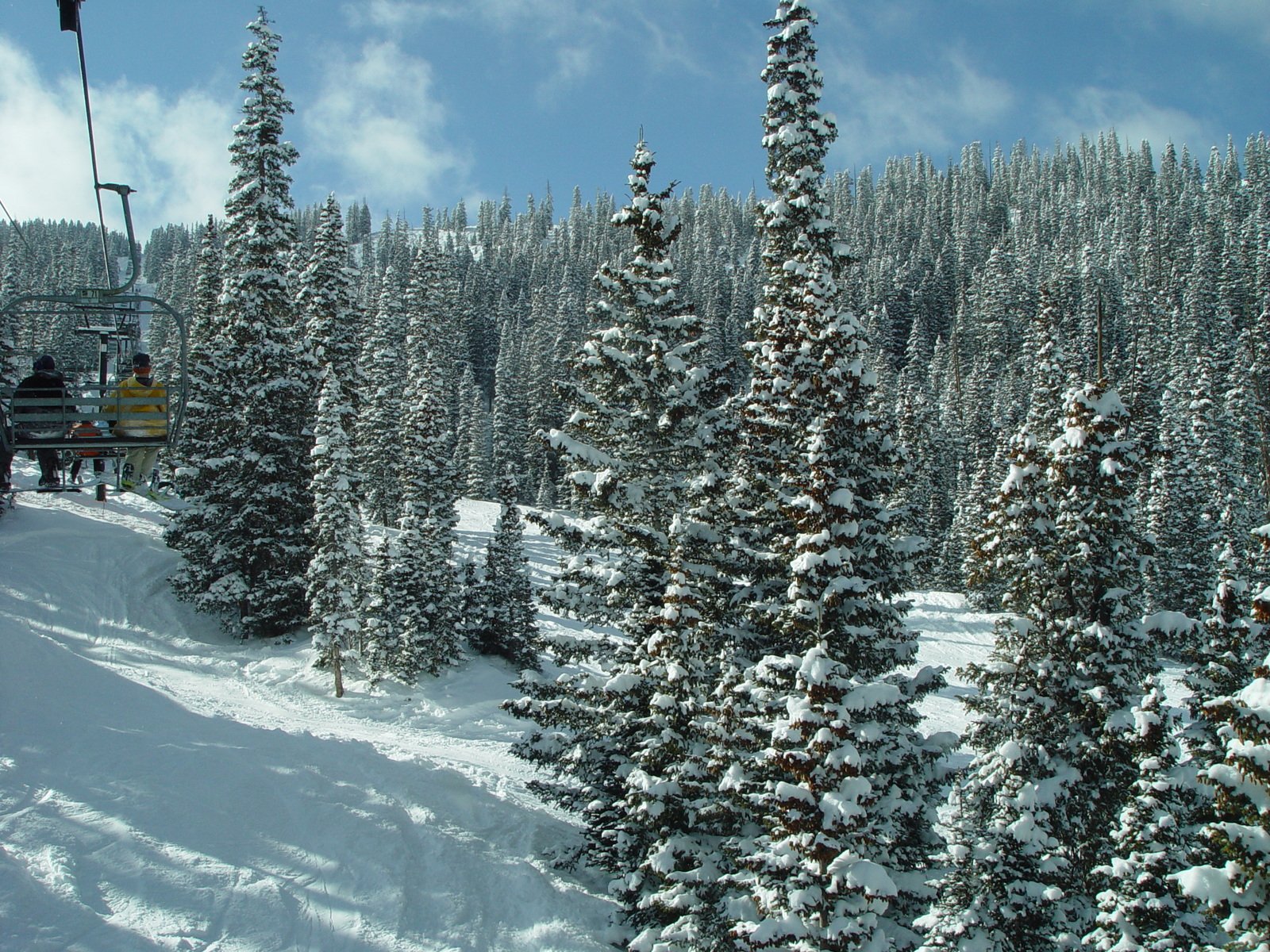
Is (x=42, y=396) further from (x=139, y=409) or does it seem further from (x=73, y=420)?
(x=139, y=409)

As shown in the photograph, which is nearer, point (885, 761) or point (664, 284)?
point (885, 761)

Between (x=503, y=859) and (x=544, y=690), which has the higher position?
(x=544, y=690)

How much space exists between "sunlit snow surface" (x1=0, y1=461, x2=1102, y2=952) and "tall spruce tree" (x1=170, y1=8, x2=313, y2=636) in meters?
5.79

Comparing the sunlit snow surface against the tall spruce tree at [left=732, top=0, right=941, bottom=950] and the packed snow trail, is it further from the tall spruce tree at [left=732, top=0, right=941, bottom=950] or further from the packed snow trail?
the tall spruce tree at [left=732, top=0, right=941, bottom=950]

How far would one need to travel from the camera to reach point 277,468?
3095 centimetres

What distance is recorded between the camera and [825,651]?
40.6 ft

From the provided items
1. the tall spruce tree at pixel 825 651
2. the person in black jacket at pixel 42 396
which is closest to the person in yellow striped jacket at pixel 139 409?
the person in black jacket at pixel 42 396

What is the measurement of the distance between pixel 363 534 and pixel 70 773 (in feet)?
54.1

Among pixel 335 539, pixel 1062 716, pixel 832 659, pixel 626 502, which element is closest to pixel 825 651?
pixel 832 659

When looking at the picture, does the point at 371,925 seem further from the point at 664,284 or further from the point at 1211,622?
the point at 1211,622

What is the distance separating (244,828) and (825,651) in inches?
425

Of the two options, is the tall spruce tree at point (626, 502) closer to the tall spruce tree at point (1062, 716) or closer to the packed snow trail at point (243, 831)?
the packed snow trail at point (243, 831)

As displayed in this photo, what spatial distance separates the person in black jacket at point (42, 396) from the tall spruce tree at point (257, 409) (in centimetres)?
1570

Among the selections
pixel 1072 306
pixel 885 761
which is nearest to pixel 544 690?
pixel 885 761
